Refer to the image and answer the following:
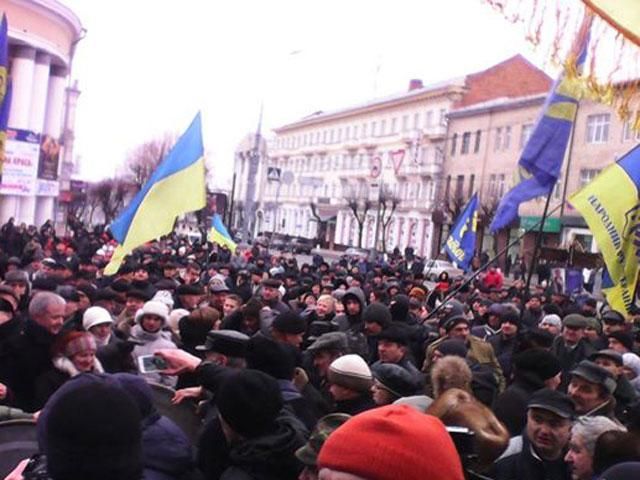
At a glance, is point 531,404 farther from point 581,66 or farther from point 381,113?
point 381,113

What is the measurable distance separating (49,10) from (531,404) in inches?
1574

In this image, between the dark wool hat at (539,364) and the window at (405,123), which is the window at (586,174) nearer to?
the window at (405,123)

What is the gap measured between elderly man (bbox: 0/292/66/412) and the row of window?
2205 inches

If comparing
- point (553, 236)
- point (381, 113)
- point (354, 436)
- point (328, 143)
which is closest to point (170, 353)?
point (354, 436)

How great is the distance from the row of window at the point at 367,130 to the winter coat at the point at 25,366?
56.2 m

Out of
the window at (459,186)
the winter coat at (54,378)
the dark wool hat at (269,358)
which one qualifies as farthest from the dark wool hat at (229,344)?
the window at (459,186)

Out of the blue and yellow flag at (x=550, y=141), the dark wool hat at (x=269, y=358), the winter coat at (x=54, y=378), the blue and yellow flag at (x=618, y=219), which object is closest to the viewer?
the dark wool hat at (x=269, y=358)

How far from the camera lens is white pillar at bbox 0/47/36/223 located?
38.7 metres

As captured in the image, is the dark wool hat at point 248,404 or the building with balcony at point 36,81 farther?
the building with balcony at point 36,81

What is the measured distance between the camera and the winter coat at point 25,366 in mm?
4848

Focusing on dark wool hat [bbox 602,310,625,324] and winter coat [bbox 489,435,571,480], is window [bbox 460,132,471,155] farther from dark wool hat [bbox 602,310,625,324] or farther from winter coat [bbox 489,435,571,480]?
winter coat [bbox 489,435,571,480]

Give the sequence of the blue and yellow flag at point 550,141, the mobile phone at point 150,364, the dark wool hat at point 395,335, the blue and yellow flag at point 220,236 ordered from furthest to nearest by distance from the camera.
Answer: the blue and yellow flag at point 220,236 → the blue and yellow flag at point 550,141 → the dark wool hat at point 395,335 → the mobile phone at point 150,364

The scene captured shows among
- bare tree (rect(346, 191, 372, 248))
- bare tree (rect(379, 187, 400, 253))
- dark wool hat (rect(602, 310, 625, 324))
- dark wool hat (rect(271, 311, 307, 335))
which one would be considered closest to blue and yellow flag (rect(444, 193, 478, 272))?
dark wool hat (rect(602, 310, 625, 324))

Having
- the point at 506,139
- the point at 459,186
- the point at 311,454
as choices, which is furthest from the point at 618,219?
the point at 459,186
